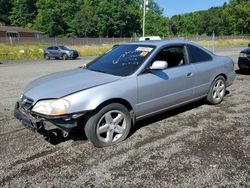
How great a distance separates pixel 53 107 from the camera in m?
4.12

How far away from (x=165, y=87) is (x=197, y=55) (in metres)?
1.31

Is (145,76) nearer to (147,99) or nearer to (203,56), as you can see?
(147,99)

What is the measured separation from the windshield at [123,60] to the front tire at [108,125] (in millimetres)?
670

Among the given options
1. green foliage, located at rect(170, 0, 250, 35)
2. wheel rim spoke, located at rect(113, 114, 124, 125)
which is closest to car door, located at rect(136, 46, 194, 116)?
wheel rim spoke, located at rect(113, 114, 124, 125)

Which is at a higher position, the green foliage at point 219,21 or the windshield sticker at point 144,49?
the green foliage at point 219,21

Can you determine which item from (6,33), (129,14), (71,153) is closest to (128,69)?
(71,153)

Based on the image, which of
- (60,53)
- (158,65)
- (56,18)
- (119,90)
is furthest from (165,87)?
(56,18)

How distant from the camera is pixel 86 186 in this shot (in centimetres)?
343

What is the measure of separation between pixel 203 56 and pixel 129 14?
78405 mm

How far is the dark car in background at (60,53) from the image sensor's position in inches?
1108

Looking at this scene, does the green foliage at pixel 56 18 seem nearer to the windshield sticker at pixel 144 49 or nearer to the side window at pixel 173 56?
the side window at pixel 173 56

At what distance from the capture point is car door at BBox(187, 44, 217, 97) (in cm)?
582

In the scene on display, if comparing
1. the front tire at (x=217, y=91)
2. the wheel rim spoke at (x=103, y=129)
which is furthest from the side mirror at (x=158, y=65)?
the front tire at (x=217, y=91)

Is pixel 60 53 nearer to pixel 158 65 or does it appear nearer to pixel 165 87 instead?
pixel 165 87
